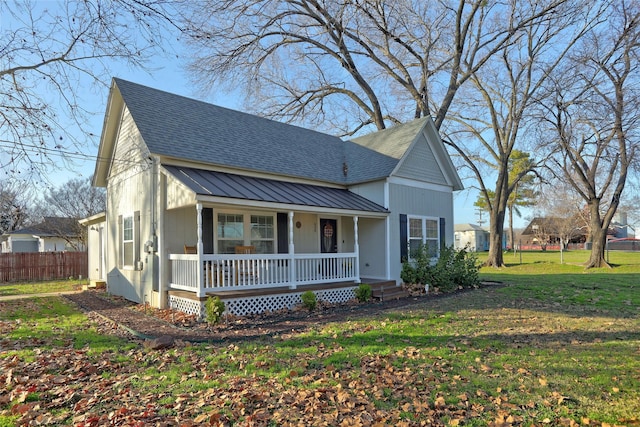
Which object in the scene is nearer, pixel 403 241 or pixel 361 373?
pixel 361 373

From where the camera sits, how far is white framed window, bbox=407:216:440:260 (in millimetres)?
14156

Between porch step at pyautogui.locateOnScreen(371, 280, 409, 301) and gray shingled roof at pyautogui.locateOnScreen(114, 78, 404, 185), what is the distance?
3742mm

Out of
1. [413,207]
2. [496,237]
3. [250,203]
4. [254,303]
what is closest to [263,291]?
[254,303]

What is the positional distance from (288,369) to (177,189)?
6.07 meters

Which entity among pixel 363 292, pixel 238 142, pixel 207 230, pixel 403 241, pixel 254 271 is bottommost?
pixel 363 292

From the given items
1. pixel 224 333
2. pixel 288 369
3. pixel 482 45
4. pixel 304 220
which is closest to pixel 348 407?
pixel 288 369

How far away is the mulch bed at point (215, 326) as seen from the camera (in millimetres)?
7492

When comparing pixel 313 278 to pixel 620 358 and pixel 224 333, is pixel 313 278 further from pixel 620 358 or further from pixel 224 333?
pixel 620 358

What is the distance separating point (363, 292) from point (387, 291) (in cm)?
122

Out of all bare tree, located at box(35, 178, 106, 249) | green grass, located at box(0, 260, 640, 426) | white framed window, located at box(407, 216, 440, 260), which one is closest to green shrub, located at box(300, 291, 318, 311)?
green grass, located at box(0, 260, 640, 426)

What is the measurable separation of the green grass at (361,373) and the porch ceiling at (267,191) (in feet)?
12.2

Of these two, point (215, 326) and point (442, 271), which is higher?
point (442, 271)

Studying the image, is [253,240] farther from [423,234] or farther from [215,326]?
[423,234]

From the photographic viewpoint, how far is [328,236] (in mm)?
13883
